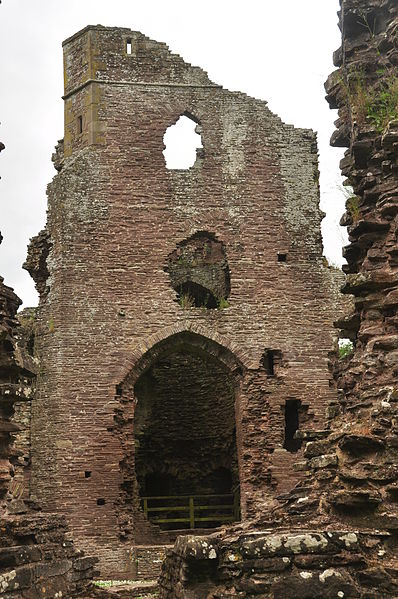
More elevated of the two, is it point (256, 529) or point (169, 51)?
point (169, 51)

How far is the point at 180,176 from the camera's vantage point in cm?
1742

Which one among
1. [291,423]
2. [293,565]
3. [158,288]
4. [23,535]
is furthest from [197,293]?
[293,565]

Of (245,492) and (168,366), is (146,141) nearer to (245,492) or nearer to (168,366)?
(168,366)

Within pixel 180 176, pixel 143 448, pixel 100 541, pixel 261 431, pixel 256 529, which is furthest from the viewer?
pixel 143 448

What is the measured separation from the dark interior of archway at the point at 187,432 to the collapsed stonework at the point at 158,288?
1.13 ft

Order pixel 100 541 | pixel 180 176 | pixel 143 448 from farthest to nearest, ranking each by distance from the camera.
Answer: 1. pixel 143 448
2. pixel 180 176
3. pixel 100 541

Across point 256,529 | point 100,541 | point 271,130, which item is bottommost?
point 100,541

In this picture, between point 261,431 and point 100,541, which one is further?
point 261,431

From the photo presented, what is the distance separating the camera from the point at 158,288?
16.6 metres

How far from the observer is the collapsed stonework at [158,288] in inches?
621

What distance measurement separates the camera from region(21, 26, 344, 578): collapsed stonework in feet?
51.8

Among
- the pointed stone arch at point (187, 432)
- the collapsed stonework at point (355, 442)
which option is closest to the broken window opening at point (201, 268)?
the pointed stone arch at point (187, 432)

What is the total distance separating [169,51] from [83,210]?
4114 millimetres

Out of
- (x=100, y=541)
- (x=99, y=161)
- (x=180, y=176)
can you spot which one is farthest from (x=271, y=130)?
(x=100, y=541)
